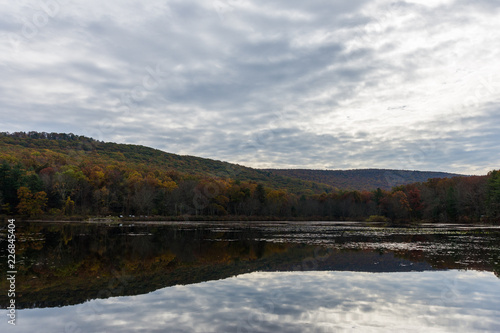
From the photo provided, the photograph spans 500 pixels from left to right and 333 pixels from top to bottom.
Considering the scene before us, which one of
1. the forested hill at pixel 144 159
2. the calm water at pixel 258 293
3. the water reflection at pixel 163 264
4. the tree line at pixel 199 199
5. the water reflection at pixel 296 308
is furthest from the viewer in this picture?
the forested hill at pixel 144 159

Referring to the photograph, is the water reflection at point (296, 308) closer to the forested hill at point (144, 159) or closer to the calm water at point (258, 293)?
the calm water at point (258, 293)

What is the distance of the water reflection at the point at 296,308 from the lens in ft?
28.6

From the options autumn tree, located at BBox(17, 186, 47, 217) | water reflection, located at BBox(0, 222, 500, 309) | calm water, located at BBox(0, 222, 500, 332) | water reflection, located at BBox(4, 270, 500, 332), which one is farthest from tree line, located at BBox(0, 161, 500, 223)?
water reflection, located at BBox(4, 270, 500, 332)

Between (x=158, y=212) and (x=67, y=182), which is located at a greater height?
(x=67, y=182)

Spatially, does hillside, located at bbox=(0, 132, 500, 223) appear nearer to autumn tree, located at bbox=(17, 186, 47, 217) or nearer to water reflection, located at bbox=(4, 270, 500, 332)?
autumn tree, located at bbox=(17, 186, 47, 217)

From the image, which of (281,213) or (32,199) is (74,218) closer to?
(32,199)

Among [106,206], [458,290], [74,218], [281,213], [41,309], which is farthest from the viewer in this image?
[281,213]

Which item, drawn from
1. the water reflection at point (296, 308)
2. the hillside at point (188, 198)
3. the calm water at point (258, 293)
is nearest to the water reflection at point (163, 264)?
the calm water at point (258, 293)

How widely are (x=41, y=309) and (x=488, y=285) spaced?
16244 millimetres

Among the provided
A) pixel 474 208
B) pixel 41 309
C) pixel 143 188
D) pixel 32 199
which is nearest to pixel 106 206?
pixel 143 188

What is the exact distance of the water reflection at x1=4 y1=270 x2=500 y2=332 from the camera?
8.73 metres

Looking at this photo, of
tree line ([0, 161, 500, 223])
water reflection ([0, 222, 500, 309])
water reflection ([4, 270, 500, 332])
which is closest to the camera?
water reflection ([4, 270, 500, 332])

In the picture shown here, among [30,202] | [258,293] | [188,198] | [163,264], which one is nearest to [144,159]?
[188,198]

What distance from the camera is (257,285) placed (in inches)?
530
